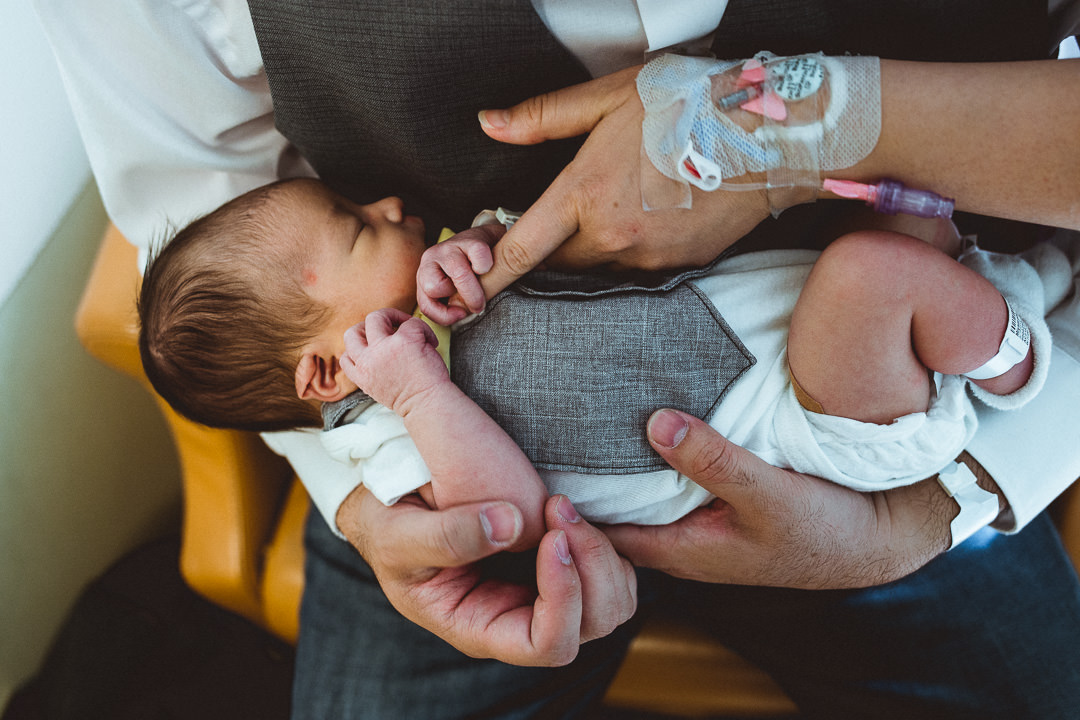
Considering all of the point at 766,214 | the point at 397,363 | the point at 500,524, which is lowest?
the point at 500,524

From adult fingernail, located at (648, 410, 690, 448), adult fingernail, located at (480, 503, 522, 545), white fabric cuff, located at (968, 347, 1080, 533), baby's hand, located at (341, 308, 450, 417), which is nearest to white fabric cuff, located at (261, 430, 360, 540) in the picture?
baby's hand, located at (341, 308, 450, 417)

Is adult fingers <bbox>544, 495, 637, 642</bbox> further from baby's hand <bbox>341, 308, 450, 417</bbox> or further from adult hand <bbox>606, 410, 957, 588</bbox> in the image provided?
baby's hand <bbox>341, 308, 450, 417</bbox>

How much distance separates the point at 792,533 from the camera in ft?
3.23

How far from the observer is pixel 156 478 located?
6.38 ft

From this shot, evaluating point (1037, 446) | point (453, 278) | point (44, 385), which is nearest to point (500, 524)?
point (453, 278)

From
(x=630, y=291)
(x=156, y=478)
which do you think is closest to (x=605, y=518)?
(x=630, y=291)

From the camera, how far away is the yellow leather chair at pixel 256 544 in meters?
1.32

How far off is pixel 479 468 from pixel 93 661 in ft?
4.12

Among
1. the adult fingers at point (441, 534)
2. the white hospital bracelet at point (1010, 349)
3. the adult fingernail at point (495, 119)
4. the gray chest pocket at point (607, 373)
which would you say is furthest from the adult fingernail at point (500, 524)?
the white hospital bracelet at point (1010, 349)

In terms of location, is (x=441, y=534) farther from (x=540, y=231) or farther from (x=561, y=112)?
(x=561, y=112)

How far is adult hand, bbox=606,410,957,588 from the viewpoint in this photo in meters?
0.96

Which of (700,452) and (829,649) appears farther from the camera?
(829,649)

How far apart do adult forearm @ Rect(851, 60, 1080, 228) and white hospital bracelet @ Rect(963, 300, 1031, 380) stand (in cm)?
15

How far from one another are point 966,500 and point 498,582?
71cm
